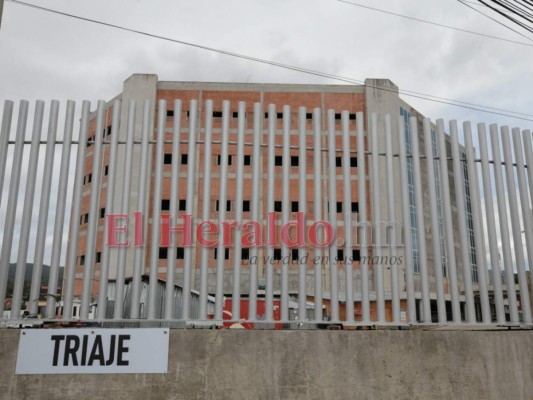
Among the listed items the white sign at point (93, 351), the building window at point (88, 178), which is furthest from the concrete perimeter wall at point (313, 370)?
the building window at point (88, 178)

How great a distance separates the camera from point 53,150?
512 cm

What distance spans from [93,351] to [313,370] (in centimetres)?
222

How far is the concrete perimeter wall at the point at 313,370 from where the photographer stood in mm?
4449

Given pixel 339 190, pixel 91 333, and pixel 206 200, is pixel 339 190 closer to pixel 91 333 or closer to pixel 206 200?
pixel 206 200

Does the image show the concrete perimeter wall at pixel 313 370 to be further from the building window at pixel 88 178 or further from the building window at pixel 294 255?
the building window at pixel 88 178

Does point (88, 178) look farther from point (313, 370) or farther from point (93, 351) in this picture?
point (313, 370)

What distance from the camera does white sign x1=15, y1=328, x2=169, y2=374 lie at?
14.7 feet

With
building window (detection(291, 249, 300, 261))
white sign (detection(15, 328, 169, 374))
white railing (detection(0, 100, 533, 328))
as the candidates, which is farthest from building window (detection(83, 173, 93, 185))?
building window (detection(291, 249, 300, 261))

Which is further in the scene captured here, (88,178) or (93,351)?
(88,178)

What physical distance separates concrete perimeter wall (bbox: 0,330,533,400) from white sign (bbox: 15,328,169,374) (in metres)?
0.08

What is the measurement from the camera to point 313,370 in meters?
4.59

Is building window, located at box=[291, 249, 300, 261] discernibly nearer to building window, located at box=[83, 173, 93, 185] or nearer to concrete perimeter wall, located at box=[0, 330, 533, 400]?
concrete perimeter wall, located at box=[0, 330, 533, 400]

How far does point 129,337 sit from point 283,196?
2245 mm

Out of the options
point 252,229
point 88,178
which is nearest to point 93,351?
point 252,229
